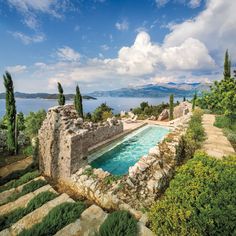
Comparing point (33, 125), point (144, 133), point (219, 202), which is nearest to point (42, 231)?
point (219, 202)

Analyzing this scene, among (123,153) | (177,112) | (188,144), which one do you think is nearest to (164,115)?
(177,112)

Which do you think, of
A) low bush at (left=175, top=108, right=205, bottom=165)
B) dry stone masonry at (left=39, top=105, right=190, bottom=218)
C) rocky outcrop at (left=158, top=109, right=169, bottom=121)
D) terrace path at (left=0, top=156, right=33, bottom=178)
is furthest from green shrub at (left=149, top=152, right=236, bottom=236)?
rocky outcrop at (left=158, top=109, right=169, bottom=121)

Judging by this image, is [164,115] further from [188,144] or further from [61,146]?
[61,146]

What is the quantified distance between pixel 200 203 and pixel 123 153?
10201 mm

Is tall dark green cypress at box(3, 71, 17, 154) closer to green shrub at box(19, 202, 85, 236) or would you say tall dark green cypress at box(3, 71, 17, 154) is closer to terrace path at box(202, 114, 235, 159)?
green shrub at box(19, 202, 85, 236)

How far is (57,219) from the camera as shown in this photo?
4.09m

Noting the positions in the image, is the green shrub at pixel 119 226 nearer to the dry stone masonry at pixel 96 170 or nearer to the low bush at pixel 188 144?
the dry stone masonry at pixel 96 170

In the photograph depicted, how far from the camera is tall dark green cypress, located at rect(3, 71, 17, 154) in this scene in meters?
12.0

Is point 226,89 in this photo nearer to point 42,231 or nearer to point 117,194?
point 117,194

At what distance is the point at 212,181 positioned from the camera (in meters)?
3.10

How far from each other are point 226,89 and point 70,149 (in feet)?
47.0

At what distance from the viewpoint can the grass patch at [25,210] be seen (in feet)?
14.4

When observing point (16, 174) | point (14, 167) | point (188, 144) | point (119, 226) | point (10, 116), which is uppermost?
point (10, 116)

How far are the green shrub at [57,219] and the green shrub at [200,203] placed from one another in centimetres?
218
